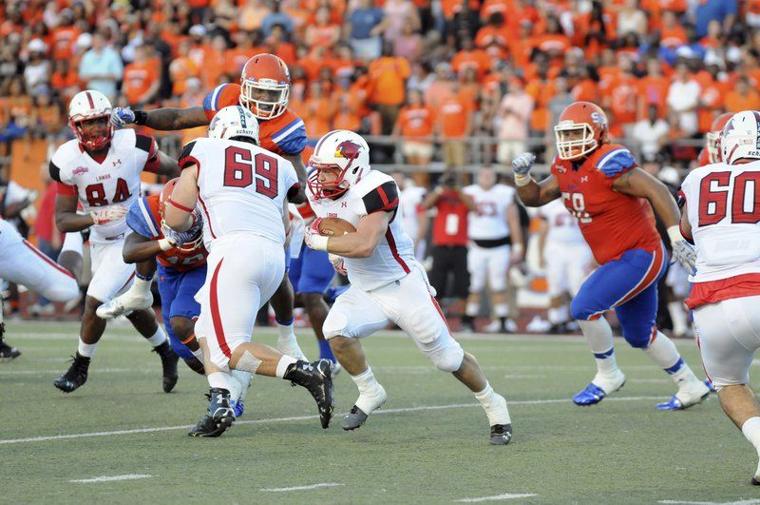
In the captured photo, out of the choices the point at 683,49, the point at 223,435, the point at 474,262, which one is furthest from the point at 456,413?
the point at 683,49

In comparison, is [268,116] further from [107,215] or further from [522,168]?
[522,168]

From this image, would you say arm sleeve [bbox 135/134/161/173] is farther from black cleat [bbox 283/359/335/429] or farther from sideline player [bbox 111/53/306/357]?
black cleat [bbox 283/359/335/429]

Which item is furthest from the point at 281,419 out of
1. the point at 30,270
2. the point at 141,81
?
the point at 141,81

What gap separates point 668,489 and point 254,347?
2.17 m

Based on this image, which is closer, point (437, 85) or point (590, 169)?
point (590, 169)

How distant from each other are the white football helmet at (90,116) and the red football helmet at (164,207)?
119cm

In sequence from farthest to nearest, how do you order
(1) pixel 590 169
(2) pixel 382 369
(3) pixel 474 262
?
(3) pixel 474 262 < (2) pixel 382 369 < (1) pixel 590 169

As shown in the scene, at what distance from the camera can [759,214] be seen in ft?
19.5

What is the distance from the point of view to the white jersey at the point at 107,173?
8.73 m

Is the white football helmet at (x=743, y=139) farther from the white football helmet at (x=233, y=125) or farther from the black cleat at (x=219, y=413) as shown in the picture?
the black cleat at (x=219, y=413)

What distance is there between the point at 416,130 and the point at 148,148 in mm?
8084

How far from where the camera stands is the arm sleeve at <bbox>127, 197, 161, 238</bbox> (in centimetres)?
759

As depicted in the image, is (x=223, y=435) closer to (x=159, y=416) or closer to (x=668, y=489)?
(x=159, y=416)

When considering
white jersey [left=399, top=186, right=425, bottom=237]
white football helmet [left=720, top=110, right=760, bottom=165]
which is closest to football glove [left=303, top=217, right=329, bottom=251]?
white football helmet [left=720, top=110, right=760, bottom=165]
